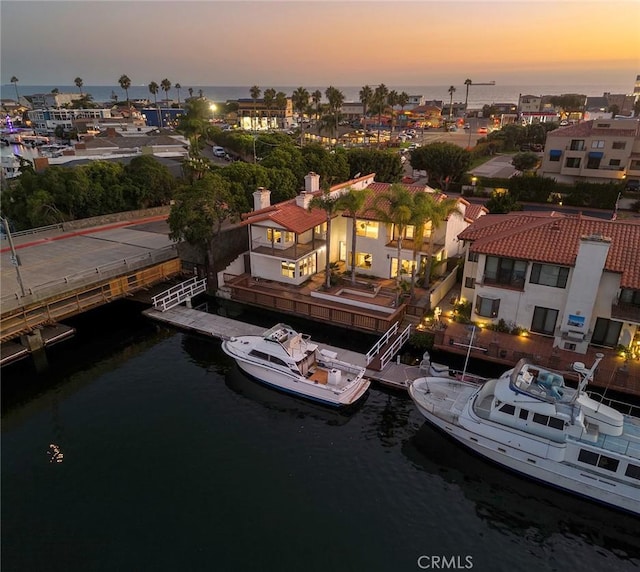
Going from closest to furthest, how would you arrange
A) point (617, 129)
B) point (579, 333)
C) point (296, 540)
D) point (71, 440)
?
point (296, 540) → point (71, 440) → point (579, 333) → point (617, 129)

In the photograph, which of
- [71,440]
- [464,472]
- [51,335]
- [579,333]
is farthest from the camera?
[51,335]

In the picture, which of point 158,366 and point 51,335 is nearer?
point 158,366

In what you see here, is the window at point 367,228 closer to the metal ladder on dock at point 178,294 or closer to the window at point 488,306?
the window at point 488,306

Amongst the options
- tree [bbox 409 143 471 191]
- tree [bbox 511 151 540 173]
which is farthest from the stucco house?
tree [bbox 511 151 540 173]

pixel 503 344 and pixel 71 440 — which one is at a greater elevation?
pixel 503 344

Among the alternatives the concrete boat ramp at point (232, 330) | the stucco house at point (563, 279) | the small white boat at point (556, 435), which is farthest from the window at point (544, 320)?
the concrete boat ramp at point (232, 330)

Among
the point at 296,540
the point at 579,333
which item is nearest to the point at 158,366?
the point at 296,540

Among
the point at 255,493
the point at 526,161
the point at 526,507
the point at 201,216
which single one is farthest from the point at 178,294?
the point at 526,161

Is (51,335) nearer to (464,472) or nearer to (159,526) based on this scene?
(159,526)
